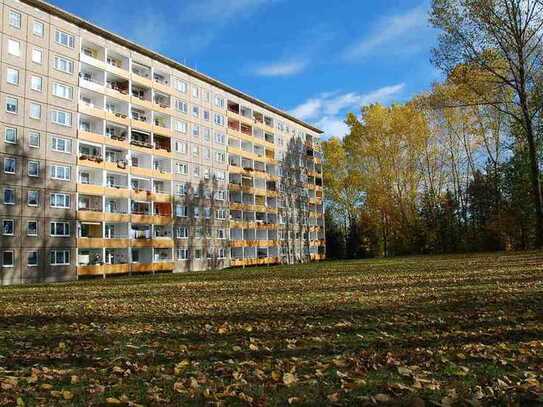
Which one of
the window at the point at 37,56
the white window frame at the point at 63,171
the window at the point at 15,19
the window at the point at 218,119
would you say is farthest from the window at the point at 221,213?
the window at the point at 15,19

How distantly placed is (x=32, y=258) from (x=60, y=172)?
7.55 metres

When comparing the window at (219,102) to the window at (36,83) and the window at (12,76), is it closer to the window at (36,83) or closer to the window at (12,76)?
the window at (36,83)

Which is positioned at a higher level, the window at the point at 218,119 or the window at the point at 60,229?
the window at the point at 218,119

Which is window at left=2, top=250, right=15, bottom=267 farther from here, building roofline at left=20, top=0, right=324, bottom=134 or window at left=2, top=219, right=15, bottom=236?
building roofline at left=20, top=0, right=324, bottom=134

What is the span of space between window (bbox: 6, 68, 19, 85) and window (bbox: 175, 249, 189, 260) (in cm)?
2290

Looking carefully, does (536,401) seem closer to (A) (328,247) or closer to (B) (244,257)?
(B) (244,257)

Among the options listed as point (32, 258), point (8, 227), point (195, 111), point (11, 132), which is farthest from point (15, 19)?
point (195, 111)

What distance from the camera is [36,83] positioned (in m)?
40.7

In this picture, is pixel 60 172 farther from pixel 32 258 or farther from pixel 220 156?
pixel 220 156

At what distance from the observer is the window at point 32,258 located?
39.1m

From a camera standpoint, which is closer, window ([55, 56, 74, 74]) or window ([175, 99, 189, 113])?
window ([55, 56, 74, 74])

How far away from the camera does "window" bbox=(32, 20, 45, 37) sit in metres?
40.8

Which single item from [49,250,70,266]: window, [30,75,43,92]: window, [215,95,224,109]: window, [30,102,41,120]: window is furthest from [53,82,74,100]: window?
[215,95,224,109]: window

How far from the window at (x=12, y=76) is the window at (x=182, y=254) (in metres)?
22.9
